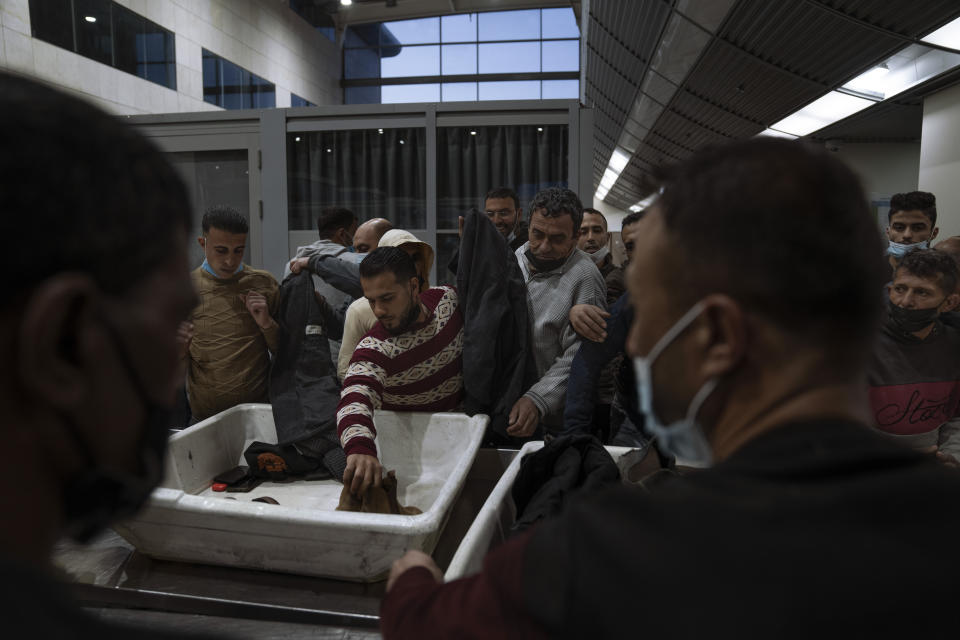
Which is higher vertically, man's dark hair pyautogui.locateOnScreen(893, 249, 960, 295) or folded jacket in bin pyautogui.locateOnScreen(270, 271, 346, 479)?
man's dark hair pyautogui.locateOnScreen(893, 249, 960, 295)

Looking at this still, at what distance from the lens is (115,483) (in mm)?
540

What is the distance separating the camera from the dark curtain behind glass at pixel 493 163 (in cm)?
404

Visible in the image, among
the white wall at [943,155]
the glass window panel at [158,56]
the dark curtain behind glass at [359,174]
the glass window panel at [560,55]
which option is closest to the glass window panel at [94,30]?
the glass window panel at [158,56]

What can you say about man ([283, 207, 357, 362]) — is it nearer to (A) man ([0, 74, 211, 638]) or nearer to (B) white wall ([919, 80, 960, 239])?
(A) man ([0, 74, 211, 638])

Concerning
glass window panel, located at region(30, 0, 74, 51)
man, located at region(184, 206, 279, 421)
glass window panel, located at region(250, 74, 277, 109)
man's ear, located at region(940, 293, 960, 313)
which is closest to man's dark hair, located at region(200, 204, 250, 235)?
man, located at region(184, 206, 279, 421)

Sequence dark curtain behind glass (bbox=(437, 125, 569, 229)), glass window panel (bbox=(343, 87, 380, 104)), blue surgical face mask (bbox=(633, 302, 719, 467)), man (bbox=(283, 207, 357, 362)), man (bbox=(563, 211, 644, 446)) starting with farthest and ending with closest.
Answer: glass window panel (bbox=(343, 87, 380, 104))
dark curtain behind glass (bbox=(437, 125, 569, 229))
man (bbox=(283, 207, 357, 362))
man (bbox=(563, 211, 644, 446))
blue surgical face mask (bbox=(633, 302, 719, 467))

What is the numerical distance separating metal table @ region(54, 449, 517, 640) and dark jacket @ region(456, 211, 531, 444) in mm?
662

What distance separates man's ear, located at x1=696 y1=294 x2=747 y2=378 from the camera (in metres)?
0.69

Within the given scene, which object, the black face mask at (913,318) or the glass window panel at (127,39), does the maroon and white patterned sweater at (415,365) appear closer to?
the black face mask at (913,318)

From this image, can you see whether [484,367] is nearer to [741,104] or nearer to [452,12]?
[741,104]

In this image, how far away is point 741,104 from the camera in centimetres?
724

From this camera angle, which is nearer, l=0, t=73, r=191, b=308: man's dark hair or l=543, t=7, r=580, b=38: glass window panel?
l=0, t=73, r=191, b=308: man's dark hair

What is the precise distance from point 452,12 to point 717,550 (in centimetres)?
1613

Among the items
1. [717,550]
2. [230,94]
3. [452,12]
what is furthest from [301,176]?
[452,12]
